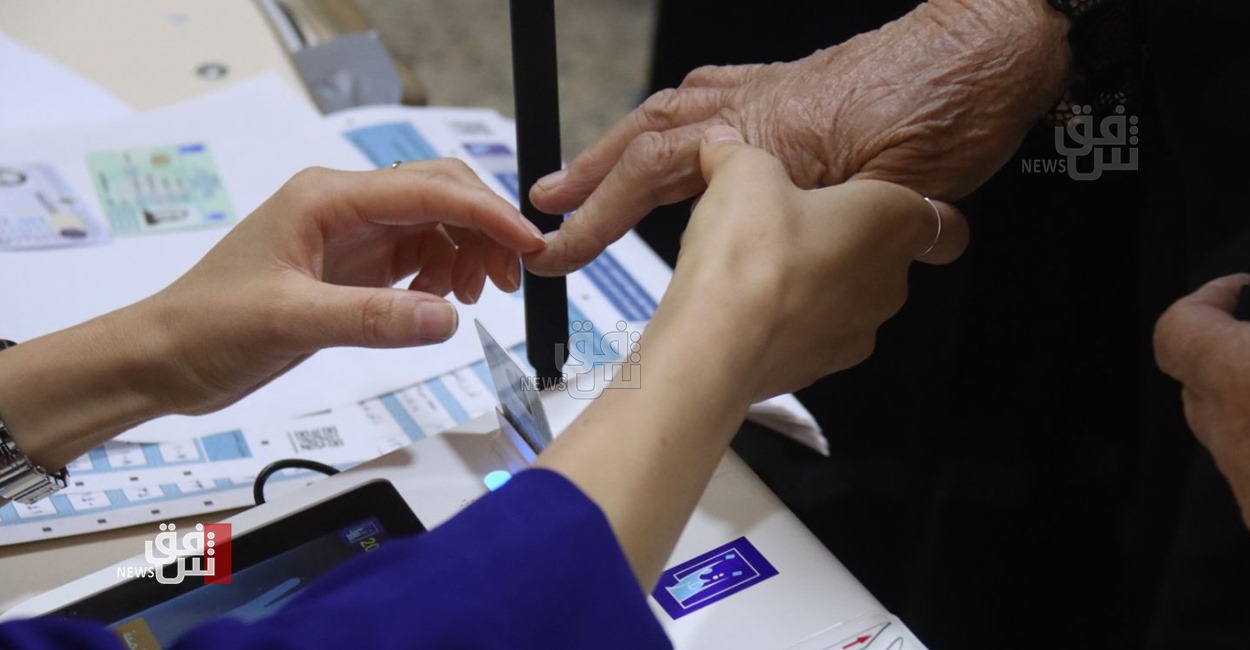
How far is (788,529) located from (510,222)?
0.90 ft

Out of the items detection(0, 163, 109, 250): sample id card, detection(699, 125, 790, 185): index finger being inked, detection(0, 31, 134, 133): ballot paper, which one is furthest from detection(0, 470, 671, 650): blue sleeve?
detection(0, 31, 134, 133): ballot paper

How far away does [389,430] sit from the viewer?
889 mm

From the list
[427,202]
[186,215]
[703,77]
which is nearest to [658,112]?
[703,77]

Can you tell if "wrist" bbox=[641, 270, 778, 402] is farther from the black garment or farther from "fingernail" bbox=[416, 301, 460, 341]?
the black garment

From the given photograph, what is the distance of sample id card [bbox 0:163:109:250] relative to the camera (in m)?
1.05

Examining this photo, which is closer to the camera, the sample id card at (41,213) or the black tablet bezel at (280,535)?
the black tablet bezel at (280,535)

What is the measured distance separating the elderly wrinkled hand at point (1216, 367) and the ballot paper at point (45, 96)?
3.50 feet

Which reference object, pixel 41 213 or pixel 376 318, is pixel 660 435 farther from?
pixel 41 213

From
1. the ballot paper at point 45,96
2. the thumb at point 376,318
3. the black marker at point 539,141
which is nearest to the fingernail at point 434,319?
the thumb at point 376,318

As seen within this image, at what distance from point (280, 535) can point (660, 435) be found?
263 mm

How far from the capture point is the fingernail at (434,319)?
2.29ft

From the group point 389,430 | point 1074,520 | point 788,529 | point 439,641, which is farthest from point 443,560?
point 1074,520

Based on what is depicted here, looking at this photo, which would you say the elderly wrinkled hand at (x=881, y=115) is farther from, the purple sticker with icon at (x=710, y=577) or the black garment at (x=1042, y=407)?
the purple sticker with icon at (x=710, y=577)

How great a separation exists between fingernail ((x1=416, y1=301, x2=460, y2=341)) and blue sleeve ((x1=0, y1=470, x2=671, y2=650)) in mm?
220
